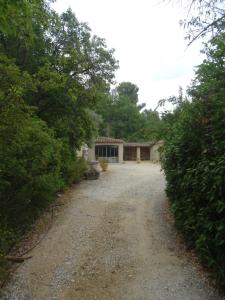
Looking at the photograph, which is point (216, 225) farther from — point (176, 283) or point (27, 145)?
point (27, 145)

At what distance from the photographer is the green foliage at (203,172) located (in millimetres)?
4938

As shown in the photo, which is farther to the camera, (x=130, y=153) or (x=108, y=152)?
(x=130, y=153)

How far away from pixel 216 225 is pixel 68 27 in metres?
11.6

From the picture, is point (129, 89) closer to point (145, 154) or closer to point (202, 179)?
point (145, 154)

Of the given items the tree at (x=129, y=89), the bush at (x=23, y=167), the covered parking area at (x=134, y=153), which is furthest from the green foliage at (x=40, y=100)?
the tree at (x=129, y=89)

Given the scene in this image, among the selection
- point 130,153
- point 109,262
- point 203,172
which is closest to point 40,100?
point 109,262

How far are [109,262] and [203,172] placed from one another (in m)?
2.57

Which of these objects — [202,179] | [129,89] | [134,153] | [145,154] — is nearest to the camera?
[202,179]

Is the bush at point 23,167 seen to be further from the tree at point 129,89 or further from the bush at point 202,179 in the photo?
the tree at point 129,89

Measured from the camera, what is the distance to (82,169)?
17688 millimetres

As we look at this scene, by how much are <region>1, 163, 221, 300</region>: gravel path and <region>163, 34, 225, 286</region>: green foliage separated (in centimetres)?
60

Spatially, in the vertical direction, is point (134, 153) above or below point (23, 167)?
above

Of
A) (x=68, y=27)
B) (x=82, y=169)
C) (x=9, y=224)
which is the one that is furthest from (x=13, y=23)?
(x=82, y=169)

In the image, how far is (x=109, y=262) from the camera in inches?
257
